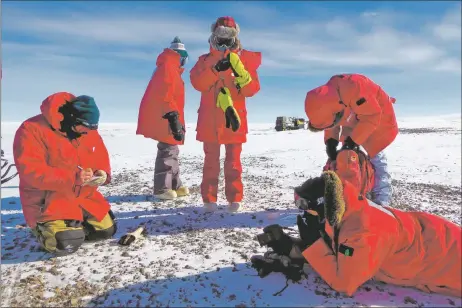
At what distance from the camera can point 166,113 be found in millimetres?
5273

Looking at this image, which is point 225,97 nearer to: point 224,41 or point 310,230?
point 224,41

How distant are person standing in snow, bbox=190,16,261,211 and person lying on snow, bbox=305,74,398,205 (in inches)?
50.7

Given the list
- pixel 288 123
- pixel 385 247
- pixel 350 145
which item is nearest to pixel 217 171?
pixel 350 145

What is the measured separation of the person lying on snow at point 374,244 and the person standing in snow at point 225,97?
2194 millimetres

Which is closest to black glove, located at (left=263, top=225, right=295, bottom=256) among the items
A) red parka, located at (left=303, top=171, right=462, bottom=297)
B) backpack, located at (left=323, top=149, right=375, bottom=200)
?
red parka, located at (left=303, top=171, right=462, bottom=297)

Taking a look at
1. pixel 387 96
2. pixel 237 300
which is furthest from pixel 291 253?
pixel 387 96

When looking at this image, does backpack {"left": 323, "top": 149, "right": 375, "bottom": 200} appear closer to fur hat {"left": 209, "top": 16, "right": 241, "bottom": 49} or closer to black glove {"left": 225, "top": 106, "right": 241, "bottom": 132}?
black glove {"left": 225, "top": 106, "right": 241, "bottom": 132}

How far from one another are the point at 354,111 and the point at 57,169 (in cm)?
290

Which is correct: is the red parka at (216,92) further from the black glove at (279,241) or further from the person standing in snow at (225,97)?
the black glove at (279,241)

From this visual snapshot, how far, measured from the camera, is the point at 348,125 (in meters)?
3.87

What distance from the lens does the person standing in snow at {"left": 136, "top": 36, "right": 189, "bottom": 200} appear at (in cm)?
523

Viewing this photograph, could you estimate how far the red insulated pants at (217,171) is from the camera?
495 centimetres

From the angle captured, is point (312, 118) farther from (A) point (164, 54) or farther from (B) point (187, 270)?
(A) point (164, 54)

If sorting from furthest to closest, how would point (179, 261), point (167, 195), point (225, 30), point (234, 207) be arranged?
point (167, 195) < point (234, 207) < point (225, 30) < point (179, 261)
